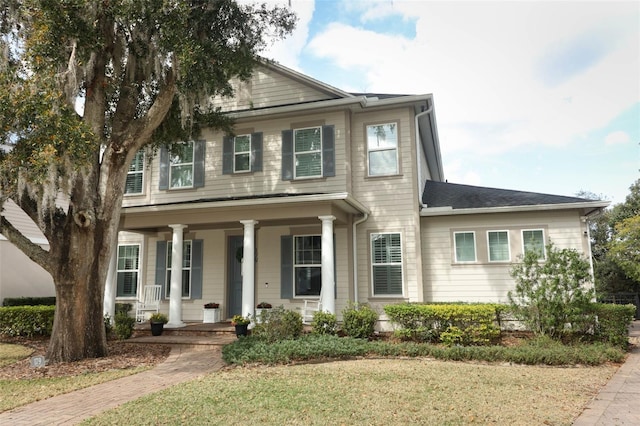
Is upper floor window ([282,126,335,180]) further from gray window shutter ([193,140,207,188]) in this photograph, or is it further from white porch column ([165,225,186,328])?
white porch column ([165,225,186,328])

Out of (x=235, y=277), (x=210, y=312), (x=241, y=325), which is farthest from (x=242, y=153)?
(x=241, y=325)

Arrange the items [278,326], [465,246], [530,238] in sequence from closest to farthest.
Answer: [278,326] < [530,238] < [465,246]

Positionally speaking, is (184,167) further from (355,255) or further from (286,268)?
(355,255)

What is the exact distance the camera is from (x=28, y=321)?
11406 millimetres

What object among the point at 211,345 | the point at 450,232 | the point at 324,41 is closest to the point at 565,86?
the point at 450,232

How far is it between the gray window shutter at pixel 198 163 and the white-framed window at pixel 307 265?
3.41 metres

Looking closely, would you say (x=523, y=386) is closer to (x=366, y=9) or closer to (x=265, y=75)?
(x=366, y=9)

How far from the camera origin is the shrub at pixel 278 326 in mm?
8734

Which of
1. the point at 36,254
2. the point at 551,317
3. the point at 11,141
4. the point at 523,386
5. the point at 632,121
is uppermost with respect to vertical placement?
the point at 632,121

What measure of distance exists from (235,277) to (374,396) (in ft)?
25.2

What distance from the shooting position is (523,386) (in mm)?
5895

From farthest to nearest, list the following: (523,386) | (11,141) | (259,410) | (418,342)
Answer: (418,342) < (11,141) < (523,386) < (259,410)

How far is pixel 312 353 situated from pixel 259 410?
9.98ft

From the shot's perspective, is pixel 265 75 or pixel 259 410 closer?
pixel 259 410
